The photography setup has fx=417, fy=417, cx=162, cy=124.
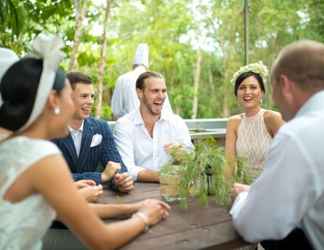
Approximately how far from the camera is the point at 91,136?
235cm

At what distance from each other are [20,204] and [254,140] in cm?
197

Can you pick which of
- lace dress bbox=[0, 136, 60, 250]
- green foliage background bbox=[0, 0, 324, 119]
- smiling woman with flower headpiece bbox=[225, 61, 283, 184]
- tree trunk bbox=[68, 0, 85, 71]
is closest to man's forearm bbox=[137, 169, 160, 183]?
smiling woman with flower headpiece bbox=[225, 61, 283, 184]

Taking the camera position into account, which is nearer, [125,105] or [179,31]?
[125,105]

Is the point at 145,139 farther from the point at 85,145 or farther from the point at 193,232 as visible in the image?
the point at 193,232

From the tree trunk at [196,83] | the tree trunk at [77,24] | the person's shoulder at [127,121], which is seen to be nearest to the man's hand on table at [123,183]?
the person's shoulder at [127,121]

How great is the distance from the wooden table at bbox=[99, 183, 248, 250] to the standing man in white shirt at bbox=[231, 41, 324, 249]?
7 cm

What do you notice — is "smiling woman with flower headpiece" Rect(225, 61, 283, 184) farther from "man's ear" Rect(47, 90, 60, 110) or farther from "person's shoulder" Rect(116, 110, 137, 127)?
"man's ear" Rect(47, 90, 60, 110)

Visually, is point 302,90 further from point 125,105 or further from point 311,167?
point 125,105

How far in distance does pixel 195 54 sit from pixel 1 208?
7.71 meters

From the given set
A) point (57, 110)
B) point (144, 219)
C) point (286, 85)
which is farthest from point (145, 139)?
point (57, 110)

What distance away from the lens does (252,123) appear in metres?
2.87

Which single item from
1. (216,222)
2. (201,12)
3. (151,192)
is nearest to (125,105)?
(151,192)

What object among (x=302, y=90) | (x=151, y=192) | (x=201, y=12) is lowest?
(x=151, y=192)

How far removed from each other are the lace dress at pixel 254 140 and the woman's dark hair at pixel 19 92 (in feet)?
6.08
